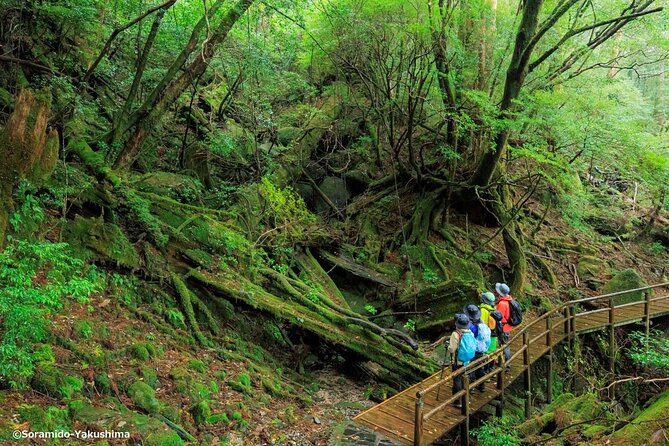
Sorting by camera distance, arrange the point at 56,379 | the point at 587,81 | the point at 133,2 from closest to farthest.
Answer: the point at 56,379 < the point at 133,2 < the point at 587,81

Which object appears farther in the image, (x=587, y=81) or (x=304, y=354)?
(x=587, y=81)

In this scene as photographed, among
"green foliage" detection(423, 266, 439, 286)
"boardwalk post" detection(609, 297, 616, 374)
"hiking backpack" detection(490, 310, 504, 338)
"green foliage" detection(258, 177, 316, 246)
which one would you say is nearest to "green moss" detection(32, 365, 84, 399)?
"hiking backpack" detection(490, 310, 504, 338)

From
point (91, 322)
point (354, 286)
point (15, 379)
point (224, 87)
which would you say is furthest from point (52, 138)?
point (224, 87)

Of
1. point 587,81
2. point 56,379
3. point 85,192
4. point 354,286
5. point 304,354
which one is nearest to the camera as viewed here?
point 56,379

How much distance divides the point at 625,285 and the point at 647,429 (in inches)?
485

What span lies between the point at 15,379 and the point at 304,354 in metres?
5.45

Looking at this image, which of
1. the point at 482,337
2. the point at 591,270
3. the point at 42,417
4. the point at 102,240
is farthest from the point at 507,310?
the point at 591,270

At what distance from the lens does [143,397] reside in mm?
5449

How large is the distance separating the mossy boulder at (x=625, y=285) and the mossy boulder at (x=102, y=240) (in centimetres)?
1509

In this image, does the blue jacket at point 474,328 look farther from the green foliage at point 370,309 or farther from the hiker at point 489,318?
the green foliage at point 370,309

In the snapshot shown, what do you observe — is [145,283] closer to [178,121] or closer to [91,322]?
[91,322]

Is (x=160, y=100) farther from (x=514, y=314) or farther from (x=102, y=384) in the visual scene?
(x=514, y=314)

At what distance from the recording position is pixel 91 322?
20.0ft

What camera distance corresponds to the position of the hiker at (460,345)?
24.0ft
